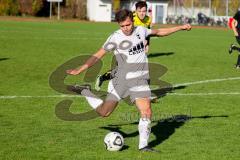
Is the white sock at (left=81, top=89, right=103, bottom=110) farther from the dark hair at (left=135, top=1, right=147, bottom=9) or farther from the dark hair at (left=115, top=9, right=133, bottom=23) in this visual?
the dark hair at (left=135, top=1, right=147, bottom=9)

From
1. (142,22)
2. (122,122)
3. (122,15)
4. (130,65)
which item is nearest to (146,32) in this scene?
(130,65)

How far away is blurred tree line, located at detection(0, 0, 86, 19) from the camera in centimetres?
6669

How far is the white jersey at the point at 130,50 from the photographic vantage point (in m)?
7.90

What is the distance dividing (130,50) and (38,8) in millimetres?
63389

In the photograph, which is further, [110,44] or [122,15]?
[110,44]

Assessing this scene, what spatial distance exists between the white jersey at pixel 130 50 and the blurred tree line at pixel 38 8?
59.6m

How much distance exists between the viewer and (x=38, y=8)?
69625 mm

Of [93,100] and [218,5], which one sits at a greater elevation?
[218,5]

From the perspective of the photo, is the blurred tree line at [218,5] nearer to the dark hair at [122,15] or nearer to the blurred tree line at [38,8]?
the blurred tree line at [38,8]

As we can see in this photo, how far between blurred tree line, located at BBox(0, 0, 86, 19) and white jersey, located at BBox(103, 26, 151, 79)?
59.6 meters

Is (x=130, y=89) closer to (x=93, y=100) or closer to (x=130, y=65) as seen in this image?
(x=130, y=65)

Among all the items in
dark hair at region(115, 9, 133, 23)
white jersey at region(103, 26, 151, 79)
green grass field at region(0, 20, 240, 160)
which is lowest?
green grass field at region(0, 20, 240, 160)

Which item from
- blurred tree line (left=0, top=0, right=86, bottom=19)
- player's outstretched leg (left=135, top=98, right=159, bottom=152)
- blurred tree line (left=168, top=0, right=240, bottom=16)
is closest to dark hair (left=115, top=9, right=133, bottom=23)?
player's outstretched leg (left=135, top=98, right=159, bottom=152)

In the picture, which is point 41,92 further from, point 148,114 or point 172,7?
point 172,7
